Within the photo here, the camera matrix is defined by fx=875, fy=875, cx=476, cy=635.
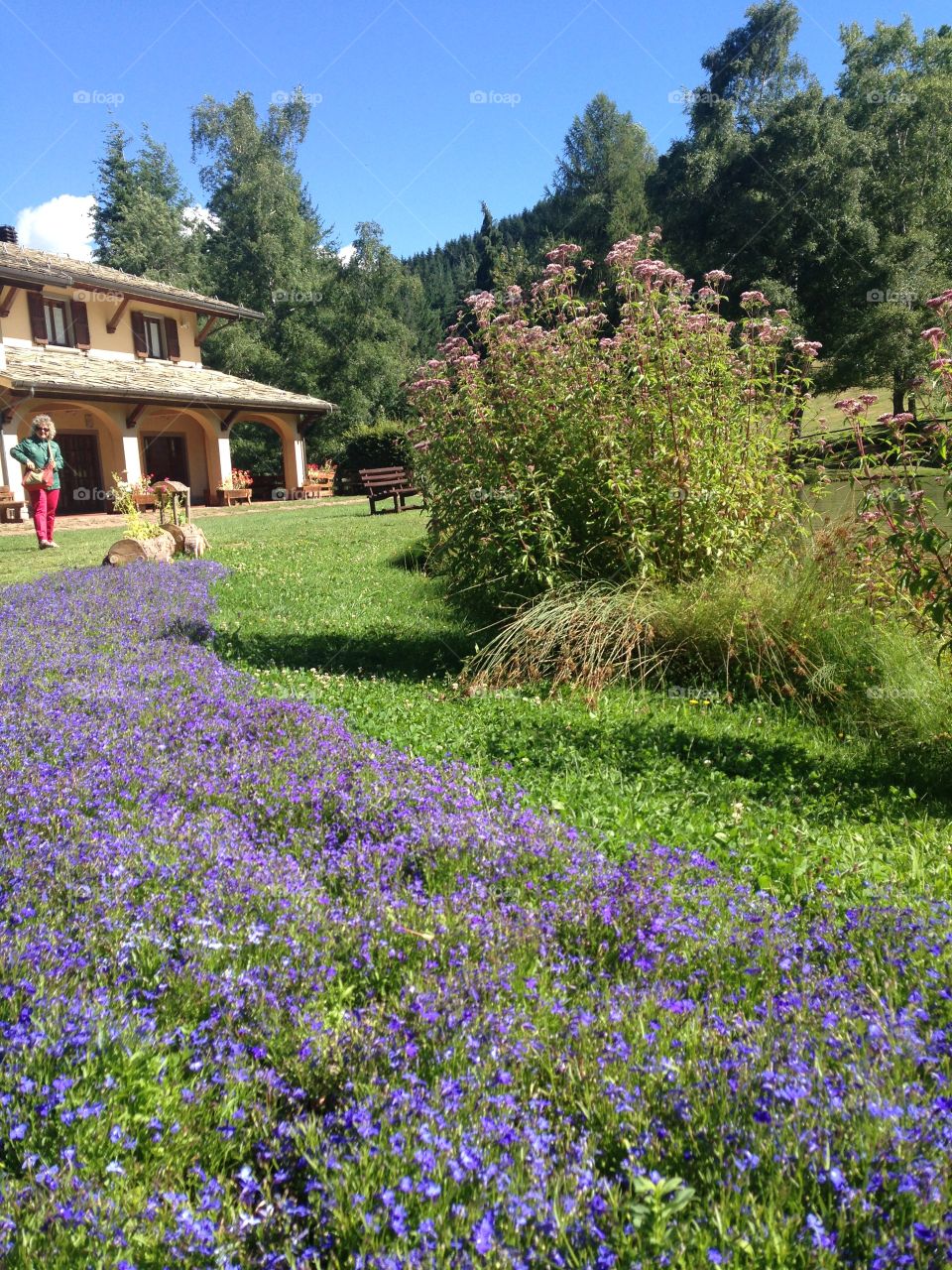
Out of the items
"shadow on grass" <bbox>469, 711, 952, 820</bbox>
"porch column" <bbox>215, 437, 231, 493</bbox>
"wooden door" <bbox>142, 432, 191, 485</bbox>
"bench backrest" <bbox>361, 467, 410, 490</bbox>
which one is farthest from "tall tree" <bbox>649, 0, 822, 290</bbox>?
"shadow on grass" <bbox>469, 711, 952, 820</bbox>

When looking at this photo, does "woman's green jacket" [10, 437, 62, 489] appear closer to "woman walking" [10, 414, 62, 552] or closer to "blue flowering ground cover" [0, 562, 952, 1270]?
"woman walking" [10, 414, 62, 552]

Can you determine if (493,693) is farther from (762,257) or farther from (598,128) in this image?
(598,128)

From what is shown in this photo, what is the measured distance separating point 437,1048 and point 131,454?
25.2m

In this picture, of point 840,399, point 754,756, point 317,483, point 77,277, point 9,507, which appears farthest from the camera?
point 317,483

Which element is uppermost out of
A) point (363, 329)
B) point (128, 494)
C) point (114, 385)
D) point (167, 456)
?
point (363, 329)

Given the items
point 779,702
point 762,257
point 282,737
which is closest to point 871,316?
point 762,257

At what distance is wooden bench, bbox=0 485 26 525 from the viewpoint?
67.8 ft

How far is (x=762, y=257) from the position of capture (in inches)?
1169

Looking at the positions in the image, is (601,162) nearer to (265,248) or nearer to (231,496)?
(265,248)

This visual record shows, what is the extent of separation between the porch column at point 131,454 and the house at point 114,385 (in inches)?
1.4

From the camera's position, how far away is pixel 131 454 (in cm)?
2461

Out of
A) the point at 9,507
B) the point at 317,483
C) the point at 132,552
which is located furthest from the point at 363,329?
the point at 132,552

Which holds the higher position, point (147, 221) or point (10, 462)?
point (147, 221)

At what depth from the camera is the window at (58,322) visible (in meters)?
24.9
